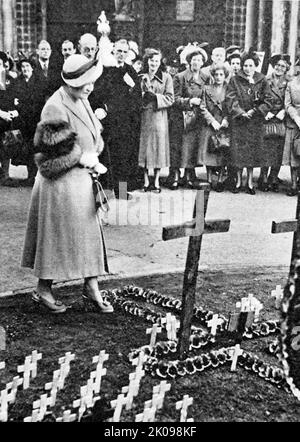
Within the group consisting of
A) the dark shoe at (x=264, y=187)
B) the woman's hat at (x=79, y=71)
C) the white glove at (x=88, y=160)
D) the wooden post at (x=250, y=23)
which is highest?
the wooden post at (x=250, y=23)

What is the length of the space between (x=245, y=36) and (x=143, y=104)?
4921 mm

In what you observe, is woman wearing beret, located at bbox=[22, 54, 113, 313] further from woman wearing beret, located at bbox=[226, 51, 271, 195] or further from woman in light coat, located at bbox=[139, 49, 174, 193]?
woman wearing beret, located at bbox=[226, 51, 271, 195]

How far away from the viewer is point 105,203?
5.30 meters

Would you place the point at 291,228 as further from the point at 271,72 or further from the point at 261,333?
the point at 271,72

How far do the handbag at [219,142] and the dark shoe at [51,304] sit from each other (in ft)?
17.8

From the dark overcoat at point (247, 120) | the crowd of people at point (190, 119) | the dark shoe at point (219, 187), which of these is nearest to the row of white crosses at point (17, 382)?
the crowd of people at point (190, 119)

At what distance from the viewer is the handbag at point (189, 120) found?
10.4 meters

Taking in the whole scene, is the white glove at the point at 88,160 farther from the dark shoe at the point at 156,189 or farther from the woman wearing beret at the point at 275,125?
the woman wearing beret at the point at 275,125

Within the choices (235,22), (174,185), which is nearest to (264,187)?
(174,185)

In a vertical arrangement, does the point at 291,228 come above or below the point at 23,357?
above

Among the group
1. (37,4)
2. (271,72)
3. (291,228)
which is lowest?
(291,228)

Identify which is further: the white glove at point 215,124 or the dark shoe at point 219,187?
the dark shoe at point 219,187
